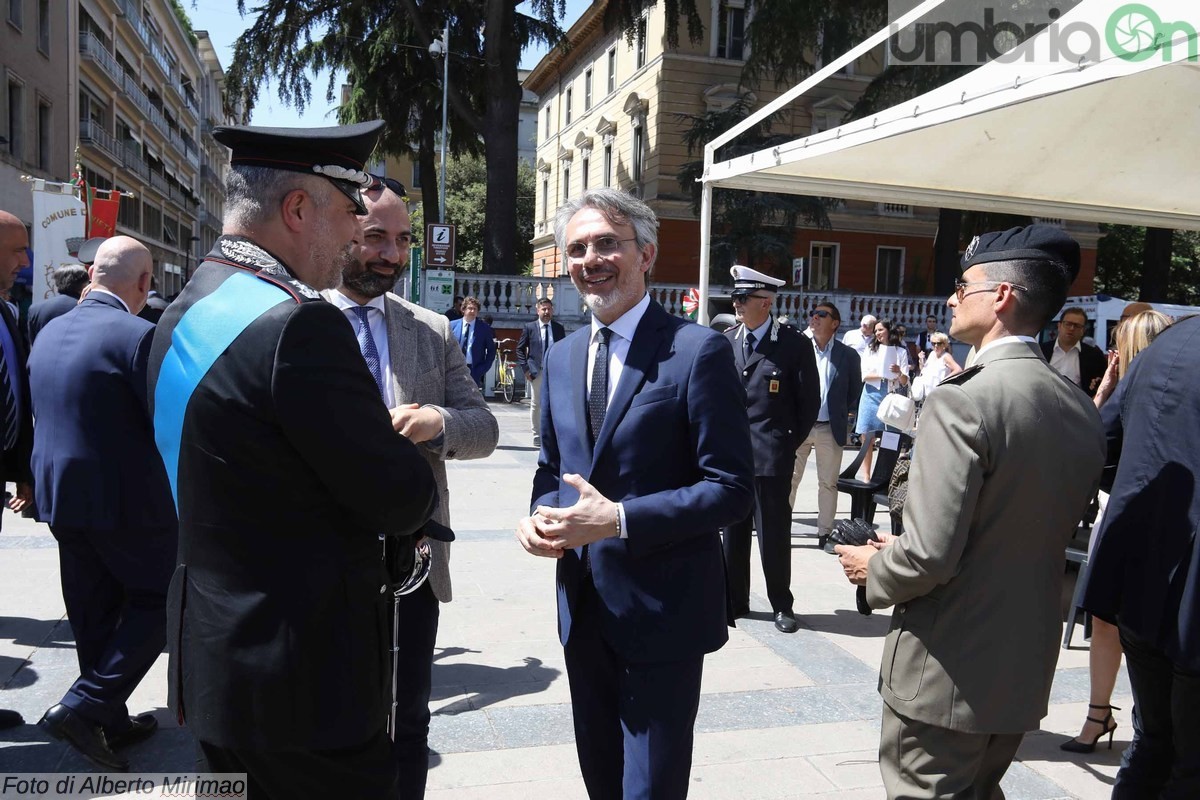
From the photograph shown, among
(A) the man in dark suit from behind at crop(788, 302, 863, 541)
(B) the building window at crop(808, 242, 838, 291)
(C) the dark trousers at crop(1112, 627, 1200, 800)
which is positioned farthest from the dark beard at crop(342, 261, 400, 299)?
(B) the building window at crop(808, 242, 838, 291)

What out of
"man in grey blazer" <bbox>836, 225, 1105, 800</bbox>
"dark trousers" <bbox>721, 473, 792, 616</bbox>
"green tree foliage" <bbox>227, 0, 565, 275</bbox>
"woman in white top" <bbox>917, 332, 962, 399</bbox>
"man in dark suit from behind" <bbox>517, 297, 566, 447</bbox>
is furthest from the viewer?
"green tree foliage" <bbox>227, 0, 565, 275</bbox>

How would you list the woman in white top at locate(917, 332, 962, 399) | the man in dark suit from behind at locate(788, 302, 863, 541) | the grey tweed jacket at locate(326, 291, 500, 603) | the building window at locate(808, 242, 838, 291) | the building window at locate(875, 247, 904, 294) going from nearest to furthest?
the grey tweed jacket at locate(326, 291, 500, 603) → the man in dark suit from behind at locate(788, 302, 863, 541) → the woman in white top at locate(917, 332, 962, 399) → the building window at locate(808, 242, 838, 291) → the building window at locate(875, 247, 904, 294)

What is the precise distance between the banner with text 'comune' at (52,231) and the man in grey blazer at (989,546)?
13055 millimetres

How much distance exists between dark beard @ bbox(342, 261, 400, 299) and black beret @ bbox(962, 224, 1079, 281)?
162 cm

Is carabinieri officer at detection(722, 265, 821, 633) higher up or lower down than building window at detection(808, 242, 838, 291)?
lower down

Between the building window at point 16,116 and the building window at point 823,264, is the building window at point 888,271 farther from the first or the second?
the building window at point 16,116

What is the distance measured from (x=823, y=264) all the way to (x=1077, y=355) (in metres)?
24.3

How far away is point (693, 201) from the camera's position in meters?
26.8

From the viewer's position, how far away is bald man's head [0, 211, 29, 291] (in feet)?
12.8

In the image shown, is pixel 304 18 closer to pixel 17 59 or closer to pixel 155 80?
pixel 17 59

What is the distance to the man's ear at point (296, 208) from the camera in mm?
1839

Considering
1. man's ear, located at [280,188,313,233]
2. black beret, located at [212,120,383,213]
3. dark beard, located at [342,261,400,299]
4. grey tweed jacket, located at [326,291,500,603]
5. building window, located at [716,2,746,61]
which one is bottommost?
grey tweed jacket, located at [326,291,500,603]

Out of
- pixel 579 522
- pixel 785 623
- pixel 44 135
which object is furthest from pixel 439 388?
pixel 44 135

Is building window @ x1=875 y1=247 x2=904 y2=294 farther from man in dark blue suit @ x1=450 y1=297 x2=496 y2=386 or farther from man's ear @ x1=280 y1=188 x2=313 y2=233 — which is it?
man's ear @ x1=280 y1=188 x2=313 y2=233
